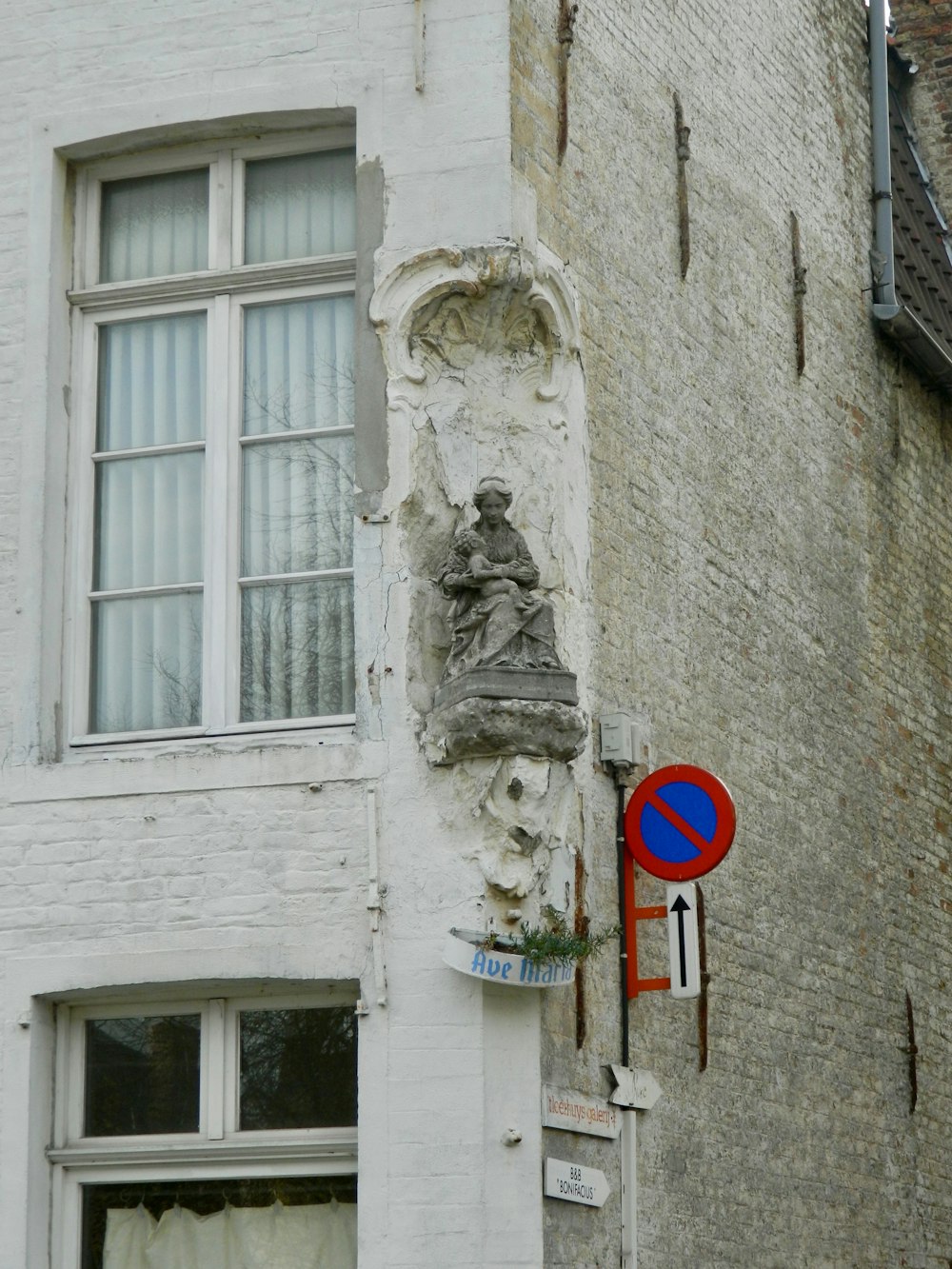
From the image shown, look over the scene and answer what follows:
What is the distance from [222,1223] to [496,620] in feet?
8.64

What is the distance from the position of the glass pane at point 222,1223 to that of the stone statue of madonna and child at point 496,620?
6.61 feet

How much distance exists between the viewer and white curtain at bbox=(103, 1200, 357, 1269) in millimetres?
8711

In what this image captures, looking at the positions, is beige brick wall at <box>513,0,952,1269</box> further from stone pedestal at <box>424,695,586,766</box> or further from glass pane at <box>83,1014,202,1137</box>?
glass pane at <box>83,1014,202,1137</box>

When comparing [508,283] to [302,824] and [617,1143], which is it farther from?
[617,1143]

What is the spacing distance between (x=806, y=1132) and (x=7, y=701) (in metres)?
4.49

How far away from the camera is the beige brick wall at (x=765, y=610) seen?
981 cm

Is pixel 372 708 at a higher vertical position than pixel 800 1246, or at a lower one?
higher

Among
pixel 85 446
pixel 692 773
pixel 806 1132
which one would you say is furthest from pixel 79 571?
pixel 806 1132

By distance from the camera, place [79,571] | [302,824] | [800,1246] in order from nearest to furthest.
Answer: [302,824], [79,571], [800,1246]

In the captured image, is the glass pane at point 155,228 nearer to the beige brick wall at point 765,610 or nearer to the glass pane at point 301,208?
the glass pane at point 301,208

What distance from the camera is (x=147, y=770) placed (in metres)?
9.06

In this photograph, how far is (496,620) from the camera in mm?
8742

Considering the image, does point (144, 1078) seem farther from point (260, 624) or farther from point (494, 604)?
point (494, 604)

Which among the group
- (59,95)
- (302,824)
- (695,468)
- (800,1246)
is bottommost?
(800,1246)
